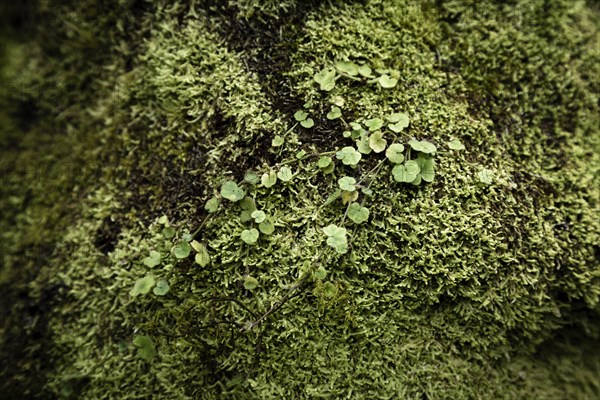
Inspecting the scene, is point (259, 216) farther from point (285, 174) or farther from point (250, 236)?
point (285, 174)

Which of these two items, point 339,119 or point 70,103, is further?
point 70,103

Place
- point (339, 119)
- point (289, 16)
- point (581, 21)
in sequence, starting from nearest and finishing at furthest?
point (339, 119) < point (289, 16) < point (581, 21)

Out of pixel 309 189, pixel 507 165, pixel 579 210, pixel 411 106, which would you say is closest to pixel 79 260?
pixel 309 189

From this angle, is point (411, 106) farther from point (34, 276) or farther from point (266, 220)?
point (34, 276)

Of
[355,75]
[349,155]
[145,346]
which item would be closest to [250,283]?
[145,346]

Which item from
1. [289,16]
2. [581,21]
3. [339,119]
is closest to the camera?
[339,119]

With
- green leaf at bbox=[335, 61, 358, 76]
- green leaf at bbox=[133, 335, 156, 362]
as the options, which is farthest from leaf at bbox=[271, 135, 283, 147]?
green leaf at bbox=[133, 335, 156, 362]

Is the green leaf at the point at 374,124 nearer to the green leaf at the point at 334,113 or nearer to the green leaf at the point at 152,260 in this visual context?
the green leaf at the point at 334,113

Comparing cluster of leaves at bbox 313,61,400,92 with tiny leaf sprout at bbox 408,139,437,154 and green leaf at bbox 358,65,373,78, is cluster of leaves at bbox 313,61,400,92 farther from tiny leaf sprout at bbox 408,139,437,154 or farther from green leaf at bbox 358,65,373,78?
tiny leaf sprout at bbox 408,139,437,154
